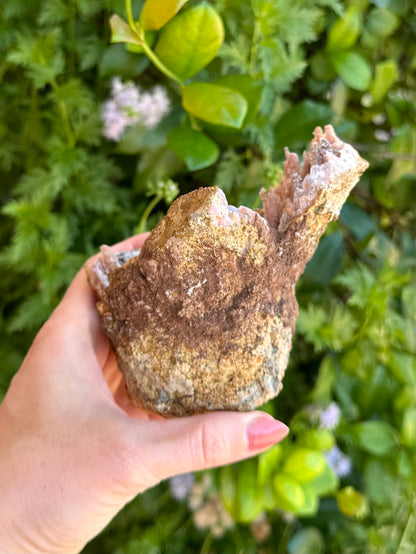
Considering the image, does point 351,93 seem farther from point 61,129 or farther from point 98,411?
point 98,411

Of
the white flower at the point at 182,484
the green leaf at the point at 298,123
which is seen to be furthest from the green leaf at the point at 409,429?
the green leaf at the point at 298,123

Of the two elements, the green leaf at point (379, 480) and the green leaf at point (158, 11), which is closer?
the green leaf at point (158, 11)

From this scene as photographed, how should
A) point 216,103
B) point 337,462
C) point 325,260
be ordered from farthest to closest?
point 337,462
point 325,260
point 216,103

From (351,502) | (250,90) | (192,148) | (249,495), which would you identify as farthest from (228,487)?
(250,90)

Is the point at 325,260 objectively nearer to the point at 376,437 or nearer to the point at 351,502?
the point at 376,437

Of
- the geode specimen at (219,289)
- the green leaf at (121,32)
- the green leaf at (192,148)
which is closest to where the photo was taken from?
the geode specimen at (219,289)

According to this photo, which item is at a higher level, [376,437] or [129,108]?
[129,108]

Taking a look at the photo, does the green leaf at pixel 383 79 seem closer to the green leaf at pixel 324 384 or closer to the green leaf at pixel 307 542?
the green leaf at pixel 324 384

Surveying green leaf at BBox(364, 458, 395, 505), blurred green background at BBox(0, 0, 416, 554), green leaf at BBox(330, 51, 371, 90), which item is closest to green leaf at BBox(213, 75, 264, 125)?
blurred green background at BBox(0, 0, 416, 554)
